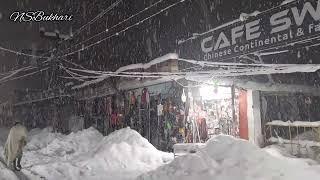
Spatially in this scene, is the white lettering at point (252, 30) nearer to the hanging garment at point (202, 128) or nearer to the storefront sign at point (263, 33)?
the storefront sign at point (263, 33)

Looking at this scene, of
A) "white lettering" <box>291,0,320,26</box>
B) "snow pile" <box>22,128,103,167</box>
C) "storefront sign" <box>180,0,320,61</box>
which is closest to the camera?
"white lettering" <box>291,0,320,26</box>

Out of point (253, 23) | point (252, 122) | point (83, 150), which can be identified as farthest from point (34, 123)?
point (253, 23)

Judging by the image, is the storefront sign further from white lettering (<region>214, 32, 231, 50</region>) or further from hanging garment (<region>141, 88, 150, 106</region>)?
hanging garment (<region>141, 88, 150, 106</region>)

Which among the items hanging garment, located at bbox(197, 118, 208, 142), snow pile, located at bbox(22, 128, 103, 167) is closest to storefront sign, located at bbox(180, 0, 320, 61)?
hanging garment, located at bbox(197, 118, 208, 142)

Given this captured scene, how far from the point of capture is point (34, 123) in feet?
127

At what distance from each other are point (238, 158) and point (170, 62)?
777 centimetres

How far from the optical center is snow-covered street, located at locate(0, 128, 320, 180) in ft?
30.3

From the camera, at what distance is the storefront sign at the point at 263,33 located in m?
10.9

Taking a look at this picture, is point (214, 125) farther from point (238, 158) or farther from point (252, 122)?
point (238, 158)

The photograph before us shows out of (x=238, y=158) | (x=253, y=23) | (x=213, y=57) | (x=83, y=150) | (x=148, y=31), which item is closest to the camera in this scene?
(x=238, y=158)

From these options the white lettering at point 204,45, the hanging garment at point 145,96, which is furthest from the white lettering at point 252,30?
the hanging garment at point 145,96

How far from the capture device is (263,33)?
12383 millimetres

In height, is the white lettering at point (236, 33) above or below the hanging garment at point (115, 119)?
above

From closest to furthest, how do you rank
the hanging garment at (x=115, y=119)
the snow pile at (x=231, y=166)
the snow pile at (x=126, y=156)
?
the snow pile at (x=231, y=166) < the snow pile at (x=126, y=156) < the hanging garment at (x=115, y=119)
